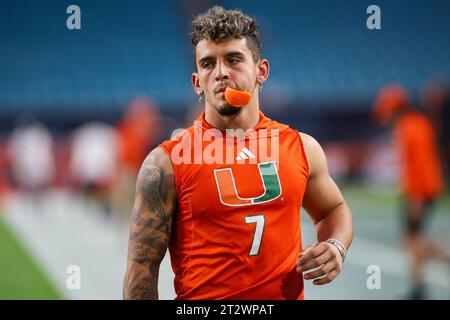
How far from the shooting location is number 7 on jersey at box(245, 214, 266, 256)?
8.95 ft

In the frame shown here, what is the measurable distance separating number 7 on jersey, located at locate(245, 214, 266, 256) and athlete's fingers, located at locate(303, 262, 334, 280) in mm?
244

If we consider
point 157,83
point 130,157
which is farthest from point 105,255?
point 157,83

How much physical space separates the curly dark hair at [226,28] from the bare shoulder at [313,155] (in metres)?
0.45

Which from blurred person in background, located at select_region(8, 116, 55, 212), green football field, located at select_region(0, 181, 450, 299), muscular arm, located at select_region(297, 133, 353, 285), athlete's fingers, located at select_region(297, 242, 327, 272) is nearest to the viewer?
athlete's fingers, located at select_region(297, 242, 327, 272)

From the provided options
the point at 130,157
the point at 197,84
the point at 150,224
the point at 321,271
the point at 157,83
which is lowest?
the point at 321,271

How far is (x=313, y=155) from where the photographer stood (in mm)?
2969

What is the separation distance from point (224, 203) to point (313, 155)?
0.52m

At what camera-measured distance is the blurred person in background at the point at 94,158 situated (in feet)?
56.9

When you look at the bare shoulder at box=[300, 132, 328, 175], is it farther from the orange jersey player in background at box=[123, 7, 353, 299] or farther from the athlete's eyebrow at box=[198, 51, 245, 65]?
the athlete's eyebrow at box=[198, 51, 245, 65]

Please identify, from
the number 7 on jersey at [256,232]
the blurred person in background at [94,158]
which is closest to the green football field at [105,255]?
the blurred person in background at [94,158]

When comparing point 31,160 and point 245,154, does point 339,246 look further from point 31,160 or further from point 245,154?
point 31,160

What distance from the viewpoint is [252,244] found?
2.72 meters

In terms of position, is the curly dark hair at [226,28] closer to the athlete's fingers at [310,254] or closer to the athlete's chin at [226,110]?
the athlete's chin at [226,110]

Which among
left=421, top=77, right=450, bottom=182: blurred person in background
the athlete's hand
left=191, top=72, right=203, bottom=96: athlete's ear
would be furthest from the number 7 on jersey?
left=421, top=77, right=450, bottom=182: blurred person in background
